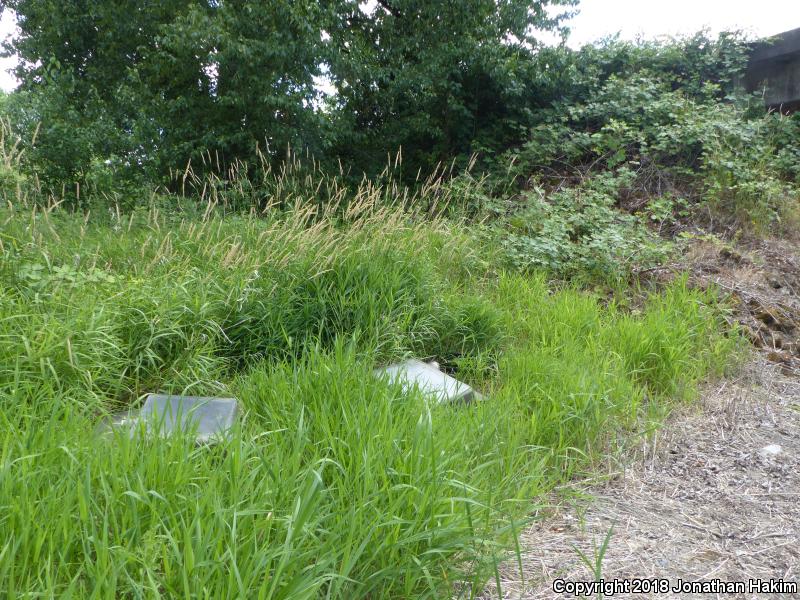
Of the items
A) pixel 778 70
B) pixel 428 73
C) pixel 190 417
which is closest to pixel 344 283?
pixel 190 417

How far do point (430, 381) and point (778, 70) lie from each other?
8.04 metres

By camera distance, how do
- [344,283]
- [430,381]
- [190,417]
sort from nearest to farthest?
[190,417] → [430,381] → [344,283]

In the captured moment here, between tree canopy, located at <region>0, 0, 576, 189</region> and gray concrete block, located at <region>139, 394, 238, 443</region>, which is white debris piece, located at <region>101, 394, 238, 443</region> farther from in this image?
tree canopy, located at <region>0, 0, 576, 189</region>

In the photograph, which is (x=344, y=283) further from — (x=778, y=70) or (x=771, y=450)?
(x=778, y=70)

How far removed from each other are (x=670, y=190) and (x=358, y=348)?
5063 millimetres

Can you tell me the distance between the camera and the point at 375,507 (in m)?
1.82

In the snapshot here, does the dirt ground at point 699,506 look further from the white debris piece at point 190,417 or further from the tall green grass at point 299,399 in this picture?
the white debris piece at point 190,417

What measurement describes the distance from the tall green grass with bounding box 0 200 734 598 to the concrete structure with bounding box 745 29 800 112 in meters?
5.27

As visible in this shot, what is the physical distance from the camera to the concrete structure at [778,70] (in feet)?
27.0

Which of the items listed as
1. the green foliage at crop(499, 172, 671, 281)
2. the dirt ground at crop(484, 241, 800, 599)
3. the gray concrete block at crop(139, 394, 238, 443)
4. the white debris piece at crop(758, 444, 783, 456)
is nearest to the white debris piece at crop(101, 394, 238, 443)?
the gray concrete block at crop(139, 394, 238, 443)

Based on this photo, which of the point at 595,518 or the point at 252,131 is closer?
the point at 595,518

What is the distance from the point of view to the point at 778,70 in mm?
8438

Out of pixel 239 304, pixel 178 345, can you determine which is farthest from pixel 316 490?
pixel 239 304

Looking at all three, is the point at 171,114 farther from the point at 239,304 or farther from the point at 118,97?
the point at 239,304
